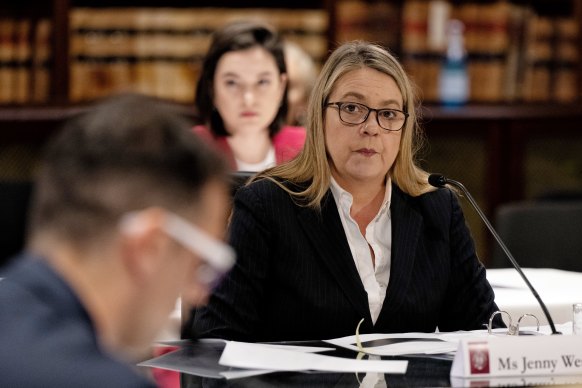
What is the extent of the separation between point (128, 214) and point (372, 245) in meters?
1.56

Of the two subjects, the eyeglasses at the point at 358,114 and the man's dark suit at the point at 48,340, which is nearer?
the man's dark suit at the point at 48,340

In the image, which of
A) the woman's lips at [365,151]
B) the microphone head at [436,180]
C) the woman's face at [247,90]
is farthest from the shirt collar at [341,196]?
the woman's face at [247,90]

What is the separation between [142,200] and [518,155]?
4.65 metres

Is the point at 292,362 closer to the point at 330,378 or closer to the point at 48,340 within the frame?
the point at 330,378

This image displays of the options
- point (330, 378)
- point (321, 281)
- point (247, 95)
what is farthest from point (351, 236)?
point (247, 95)

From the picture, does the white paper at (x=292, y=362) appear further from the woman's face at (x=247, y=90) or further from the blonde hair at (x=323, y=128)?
the woman's face at (x=247, y=90)

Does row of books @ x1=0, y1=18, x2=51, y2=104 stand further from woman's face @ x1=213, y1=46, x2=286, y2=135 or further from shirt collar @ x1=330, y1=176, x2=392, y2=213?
shirt collar @ x1=330, y1=176, x2=392, y2=213

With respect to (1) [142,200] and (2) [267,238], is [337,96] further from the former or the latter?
(1) [142,200]

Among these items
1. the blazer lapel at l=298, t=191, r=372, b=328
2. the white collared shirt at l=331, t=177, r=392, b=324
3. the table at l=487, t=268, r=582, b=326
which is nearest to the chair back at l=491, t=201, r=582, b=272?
the table at l=487, t=268, r=582, b=326

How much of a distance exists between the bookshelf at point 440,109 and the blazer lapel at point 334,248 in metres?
2.64

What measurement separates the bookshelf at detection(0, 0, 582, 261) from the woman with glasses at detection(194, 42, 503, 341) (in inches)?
99.4

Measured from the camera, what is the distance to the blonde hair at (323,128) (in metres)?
2.39

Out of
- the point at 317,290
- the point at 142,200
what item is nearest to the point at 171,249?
the point at 142,200

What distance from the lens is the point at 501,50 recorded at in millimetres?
5254
